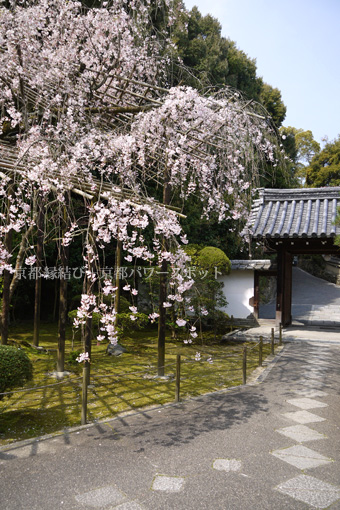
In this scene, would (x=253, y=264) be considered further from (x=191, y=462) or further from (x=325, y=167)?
(x=325, y=167)

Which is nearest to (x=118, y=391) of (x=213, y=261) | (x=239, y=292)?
(x=213, y=261)

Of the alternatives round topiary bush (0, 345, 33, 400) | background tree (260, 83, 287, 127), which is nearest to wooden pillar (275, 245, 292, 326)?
round topiary bush (0, 345, 33, 400)

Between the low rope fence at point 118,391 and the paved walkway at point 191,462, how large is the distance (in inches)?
17.1

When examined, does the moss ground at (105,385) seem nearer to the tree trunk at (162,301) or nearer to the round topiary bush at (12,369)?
the round topiary bush at (12,369)

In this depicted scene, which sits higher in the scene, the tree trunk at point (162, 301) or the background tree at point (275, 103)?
the background tree at point (275, 103)

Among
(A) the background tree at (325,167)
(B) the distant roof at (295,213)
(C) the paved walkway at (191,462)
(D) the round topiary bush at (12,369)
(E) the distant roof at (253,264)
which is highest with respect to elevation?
(A) the background tree at (325,167)

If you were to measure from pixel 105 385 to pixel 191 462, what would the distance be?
338 cm

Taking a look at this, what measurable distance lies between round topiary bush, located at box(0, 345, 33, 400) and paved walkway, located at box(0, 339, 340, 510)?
840 millimetres

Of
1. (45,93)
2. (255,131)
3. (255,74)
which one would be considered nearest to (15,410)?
A: (45,93)

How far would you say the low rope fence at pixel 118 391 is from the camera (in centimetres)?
544

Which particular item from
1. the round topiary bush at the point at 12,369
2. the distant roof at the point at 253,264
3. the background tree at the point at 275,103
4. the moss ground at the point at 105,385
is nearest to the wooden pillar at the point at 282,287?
the distant roof at the point at 253,264

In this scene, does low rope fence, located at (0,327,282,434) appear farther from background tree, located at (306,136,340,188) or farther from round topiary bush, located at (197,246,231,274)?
background tree, located at (306,136,340,188)

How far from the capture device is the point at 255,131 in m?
7.19

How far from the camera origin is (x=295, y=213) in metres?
13.5
